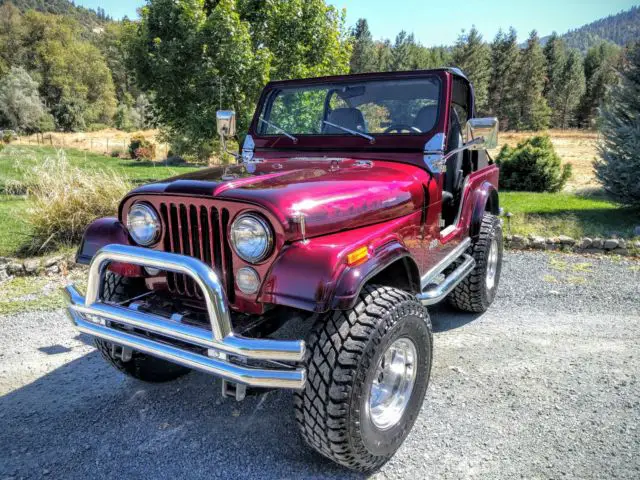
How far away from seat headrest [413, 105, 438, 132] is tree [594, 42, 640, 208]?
628 centimetres

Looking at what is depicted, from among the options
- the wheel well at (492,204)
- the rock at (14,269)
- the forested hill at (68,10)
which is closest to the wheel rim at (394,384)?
the wheel well at (492,204)

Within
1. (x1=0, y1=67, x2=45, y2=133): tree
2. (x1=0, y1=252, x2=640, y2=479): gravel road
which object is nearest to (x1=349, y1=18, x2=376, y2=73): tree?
(x1=0, y1=67, x2=45, y2=133): tree

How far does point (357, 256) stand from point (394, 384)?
32.7 inches

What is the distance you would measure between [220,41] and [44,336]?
7.34m

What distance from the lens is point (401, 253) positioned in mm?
2268

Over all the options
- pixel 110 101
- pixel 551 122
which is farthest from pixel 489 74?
pixel 110 101

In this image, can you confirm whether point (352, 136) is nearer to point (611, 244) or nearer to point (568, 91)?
point (611, 244)

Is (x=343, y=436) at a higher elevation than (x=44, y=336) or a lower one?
higher

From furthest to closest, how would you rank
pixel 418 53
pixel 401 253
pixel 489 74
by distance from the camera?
pixel 418 53 < pixel 489 74 < pixel 401 253

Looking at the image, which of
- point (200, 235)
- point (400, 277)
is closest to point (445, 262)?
point (400, 277)

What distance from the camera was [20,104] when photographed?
126 ft

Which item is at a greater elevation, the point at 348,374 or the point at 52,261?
the point at 348,374

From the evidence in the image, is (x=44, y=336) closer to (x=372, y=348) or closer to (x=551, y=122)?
(x=372, y=348)

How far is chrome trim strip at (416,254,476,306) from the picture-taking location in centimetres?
275
